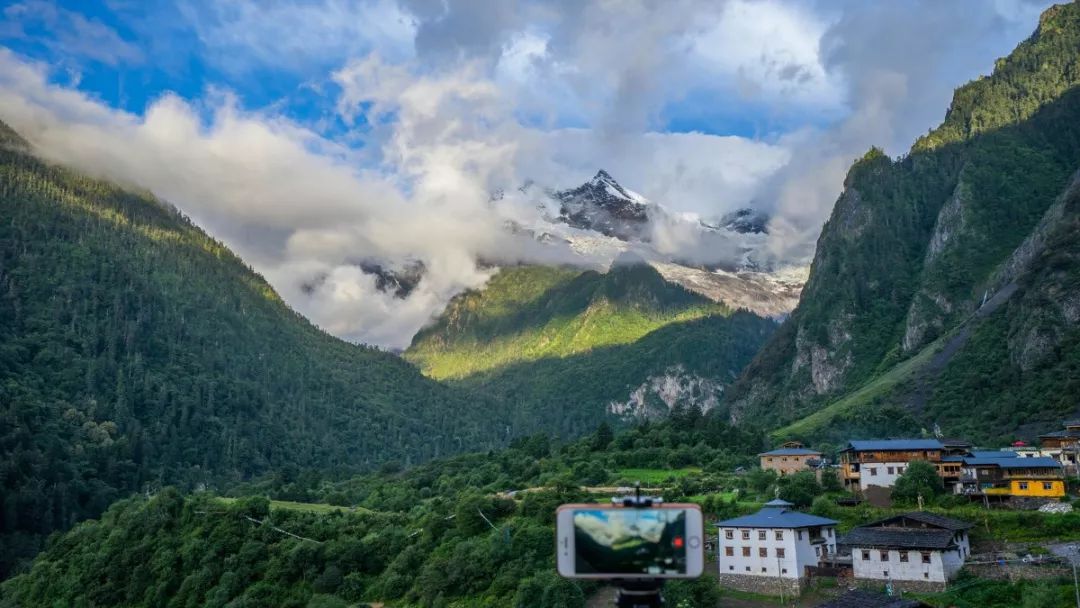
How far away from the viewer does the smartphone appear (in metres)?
10.0

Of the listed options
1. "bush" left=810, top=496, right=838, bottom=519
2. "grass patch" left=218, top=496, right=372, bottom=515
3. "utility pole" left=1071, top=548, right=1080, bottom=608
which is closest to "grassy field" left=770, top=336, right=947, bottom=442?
"bush" left=810, top=496, right=838, bottom=519

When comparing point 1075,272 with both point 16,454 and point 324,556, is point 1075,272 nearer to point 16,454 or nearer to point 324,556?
point 324,556

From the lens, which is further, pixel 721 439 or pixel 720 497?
pixel 721 439

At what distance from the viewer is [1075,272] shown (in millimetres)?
161500

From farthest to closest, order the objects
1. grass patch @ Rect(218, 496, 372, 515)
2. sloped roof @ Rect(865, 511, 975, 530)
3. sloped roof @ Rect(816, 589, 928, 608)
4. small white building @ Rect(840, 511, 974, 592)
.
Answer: grass patch @ Rect(218, 496, 372, 515), sloped roof @ Rect(865, 511, 975, 530), small white building @ Rect(840, 511, 974, 592), sloped roof @ Rect(816, 589, 928, 608)

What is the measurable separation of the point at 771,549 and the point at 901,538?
374 inches

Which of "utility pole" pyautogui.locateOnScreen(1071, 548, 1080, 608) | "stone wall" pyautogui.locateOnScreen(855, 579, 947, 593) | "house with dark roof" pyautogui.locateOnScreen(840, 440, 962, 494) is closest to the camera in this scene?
"utility pole" pyautogui.locateOnScreen(1071, 548, 1080, 608)

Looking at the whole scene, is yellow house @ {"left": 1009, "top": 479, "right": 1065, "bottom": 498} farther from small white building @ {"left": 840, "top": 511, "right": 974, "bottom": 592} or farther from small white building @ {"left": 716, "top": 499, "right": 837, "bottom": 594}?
small white building @ {"left": 716, "top": 499, "right": 837, "bottom": 594}

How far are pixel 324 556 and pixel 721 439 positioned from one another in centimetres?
6869

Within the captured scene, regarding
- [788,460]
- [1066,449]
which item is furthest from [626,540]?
[1066,449]

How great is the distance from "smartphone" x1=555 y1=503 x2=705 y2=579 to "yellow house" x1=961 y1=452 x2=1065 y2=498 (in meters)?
77.6

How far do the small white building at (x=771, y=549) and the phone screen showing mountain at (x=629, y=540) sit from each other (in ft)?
194

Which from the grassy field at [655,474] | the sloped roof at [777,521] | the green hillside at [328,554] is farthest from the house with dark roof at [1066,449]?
the grassy field at [655,474]

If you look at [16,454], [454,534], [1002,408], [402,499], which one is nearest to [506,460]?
[402,499]
